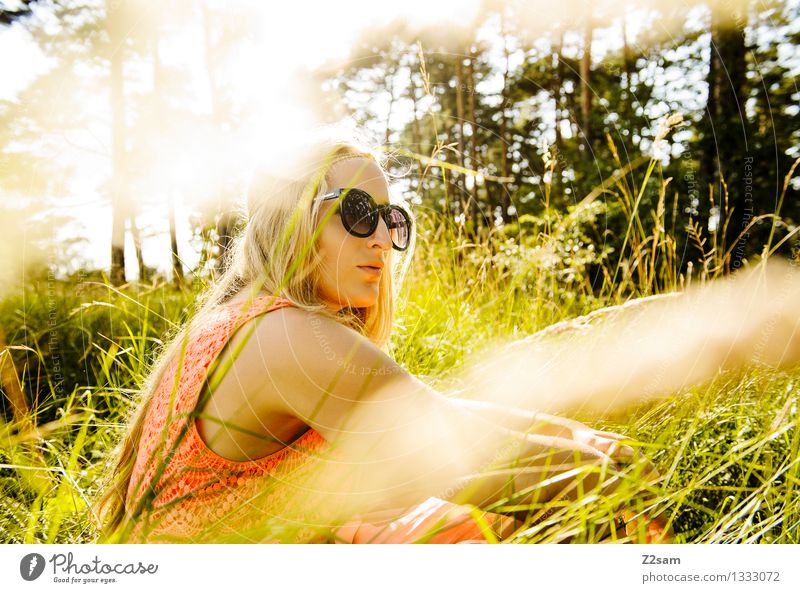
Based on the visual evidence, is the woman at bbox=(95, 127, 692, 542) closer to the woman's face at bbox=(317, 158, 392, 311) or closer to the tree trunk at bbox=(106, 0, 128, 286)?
the woman's face at bbox=(317, 158, 392, 311)

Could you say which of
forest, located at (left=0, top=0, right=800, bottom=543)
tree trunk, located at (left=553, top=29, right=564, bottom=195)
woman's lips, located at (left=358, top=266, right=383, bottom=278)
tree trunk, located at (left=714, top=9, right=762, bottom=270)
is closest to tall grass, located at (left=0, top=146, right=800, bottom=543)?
forest, located at (left=0, top=0, right=800, bottom=543)

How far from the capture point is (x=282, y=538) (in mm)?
988

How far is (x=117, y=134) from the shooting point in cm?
150

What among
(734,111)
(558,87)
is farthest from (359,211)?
(734,111)

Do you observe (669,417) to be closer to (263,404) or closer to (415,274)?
(263,404)

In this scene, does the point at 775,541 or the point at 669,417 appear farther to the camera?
the point at 669,417

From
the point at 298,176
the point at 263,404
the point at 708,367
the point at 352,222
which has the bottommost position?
the point at 708,367

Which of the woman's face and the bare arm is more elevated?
the woman's face

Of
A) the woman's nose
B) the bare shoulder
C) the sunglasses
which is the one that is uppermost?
the sunglasses

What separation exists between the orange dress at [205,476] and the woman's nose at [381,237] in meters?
0.24

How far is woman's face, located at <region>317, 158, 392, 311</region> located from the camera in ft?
3.45

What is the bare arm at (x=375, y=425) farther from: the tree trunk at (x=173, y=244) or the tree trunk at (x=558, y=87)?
the tree trunk at (x=558, y=87)
